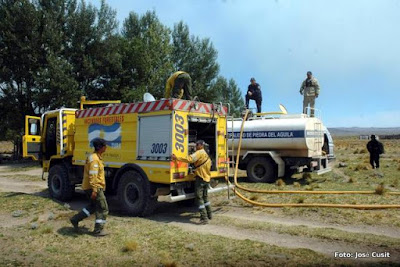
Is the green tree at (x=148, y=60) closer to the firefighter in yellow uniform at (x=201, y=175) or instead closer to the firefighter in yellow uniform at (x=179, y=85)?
the firefighter in yellow uniform at (x=179, y=85)

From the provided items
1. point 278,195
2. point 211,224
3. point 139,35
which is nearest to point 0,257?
point 211,224

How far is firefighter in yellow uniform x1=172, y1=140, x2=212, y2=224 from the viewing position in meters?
8.31

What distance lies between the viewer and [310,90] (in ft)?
51.2

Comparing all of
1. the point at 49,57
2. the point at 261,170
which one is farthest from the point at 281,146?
the point at 49,57

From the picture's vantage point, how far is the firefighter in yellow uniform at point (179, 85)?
10406 mm

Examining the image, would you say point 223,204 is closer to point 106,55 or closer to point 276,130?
point 276,130

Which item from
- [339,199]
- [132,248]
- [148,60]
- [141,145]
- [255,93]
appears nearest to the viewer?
[132,248]

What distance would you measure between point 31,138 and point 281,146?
8.91 metres

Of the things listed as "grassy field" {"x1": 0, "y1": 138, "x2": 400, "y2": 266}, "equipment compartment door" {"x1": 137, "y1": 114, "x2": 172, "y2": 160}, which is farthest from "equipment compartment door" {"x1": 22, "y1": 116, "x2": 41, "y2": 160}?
"equipment compartment door" {"x1": 137, "y1": 114, "x2": 172, "y2": 160}

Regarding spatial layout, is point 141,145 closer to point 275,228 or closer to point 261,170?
point 275,228

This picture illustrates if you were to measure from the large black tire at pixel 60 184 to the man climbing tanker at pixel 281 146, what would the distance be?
5.90 meters

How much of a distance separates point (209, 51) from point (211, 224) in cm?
3316

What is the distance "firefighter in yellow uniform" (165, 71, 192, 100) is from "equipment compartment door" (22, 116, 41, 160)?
4.96 meters

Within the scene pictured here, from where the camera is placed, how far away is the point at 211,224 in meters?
8.20
